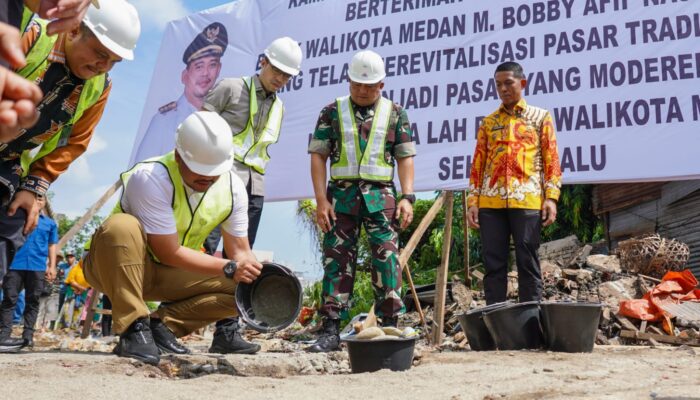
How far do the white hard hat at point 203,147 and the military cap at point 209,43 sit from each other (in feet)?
12.2

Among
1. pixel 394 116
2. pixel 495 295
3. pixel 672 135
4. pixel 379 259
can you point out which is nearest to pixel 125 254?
pixel 379 259

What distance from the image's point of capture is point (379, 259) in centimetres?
372

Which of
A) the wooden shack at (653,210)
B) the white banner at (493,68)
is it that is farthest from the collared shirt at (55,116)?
the wooden shack at (653,210)

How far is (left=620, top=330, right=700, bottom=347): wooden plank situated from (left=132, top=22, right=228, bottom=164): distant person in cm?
440

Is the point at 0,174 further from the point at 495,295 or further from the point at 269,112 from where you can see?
the point at 495,295

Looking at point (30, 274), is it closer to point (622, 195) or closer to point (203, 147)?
point (203, 147)

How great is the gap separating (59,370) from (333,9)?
4399mm

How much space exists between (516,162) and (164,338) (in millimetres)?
2243

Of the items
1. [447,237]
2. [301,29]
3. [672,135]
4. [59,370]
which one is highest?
[301,29]

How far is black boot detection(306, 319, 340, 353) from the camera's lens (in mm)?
3531

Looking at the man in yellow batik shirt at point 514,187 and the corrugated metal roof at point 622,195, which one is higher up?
the corrugated metal roof at point 622,195

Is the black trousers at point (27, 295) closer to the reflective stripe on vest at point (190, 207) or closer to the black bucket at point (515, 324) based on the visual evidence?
the reflective stripe on vest at point (190, 207)

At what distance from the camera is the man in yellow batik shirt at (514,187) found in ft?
12.4

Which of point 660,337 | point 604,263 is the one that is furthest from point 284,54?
point 604,263
